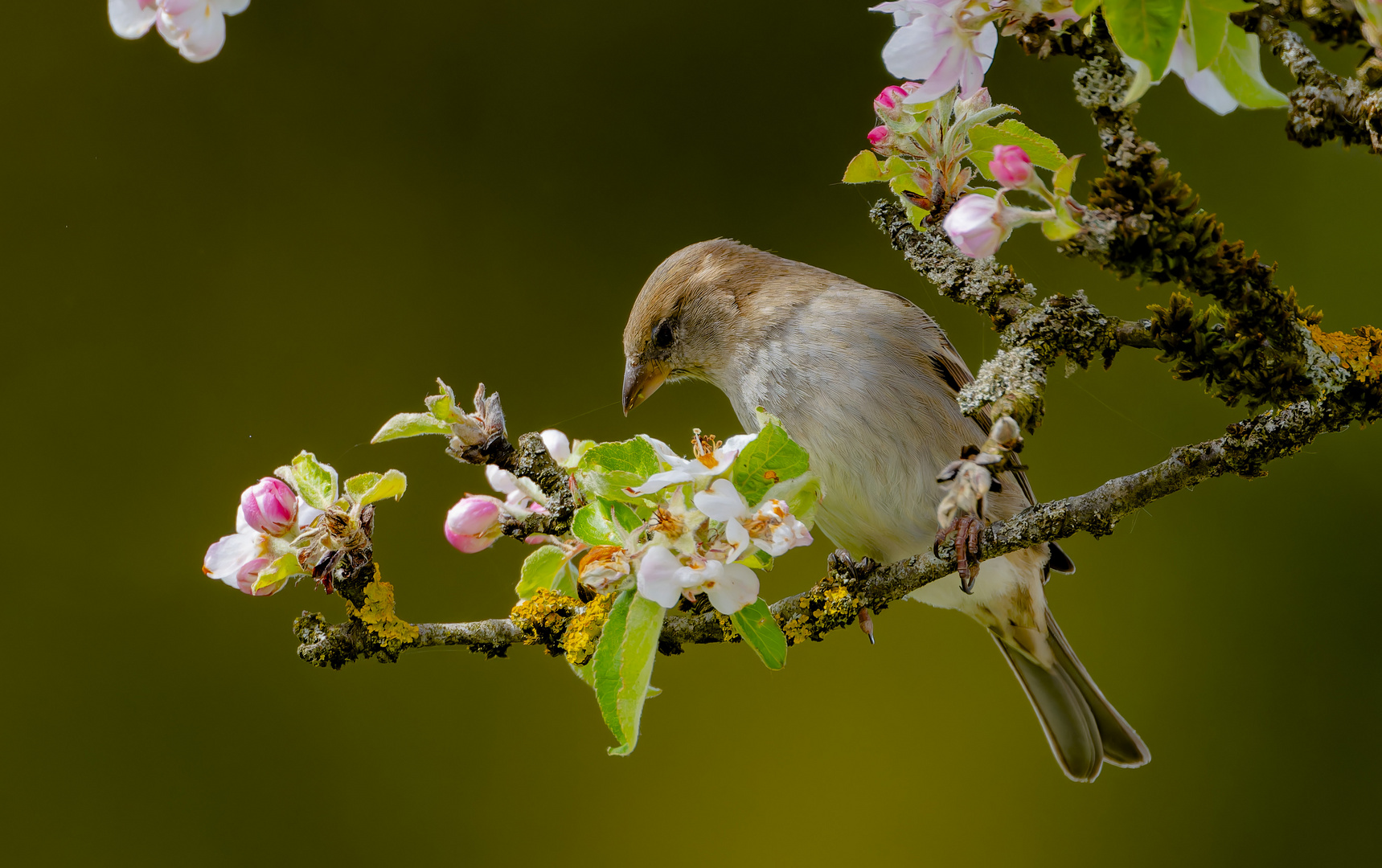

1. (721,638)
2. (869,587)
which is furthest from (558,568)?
(869,587)

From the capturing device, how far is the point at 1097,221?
19.4 inches

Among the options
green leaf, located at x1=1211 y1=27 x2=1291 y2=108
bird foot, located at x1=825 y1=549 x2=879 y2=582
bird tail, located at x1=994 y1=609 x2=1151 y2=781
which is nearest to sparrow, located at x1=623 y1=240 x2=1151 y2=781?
bird tail, located at x1=994 y1=609 x2=1151 y2=781

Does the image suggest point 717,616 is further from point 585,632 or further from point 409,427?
point 409,427

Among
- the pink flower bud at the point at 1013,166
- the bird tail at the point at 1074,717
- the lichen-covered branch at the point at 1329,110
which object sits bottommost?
the bird tail at the point at 1074,717

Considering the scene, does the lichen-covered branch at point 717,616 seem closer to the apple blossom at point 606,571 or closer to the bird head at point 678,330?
the apple blossom at point 606,571

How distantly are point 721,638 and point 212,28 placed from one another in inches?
20.4

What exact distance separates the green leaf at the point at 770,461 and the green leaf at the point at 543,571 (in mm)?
191

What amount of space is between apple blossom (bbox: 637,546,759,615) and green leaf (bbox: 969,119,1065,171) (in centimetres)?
32

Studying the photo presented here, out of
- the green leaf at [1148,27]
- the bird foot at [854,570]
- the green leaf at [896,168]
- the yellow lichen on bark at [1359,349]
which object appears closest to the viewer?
the green leaf at [1148,27]

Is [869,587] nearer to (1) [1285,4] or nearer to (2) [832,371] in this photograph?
(2) [832,371]

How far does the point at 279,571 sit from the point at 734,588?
0.33 m

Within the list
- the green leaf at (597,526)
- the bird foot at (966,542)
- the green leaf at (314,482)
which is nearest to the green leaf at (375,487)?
the green leaf at (314,482)

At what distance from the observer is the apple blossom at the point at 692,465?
57 cm

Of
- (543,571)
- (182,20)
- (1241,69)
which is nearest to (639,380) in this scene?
(543,571)
